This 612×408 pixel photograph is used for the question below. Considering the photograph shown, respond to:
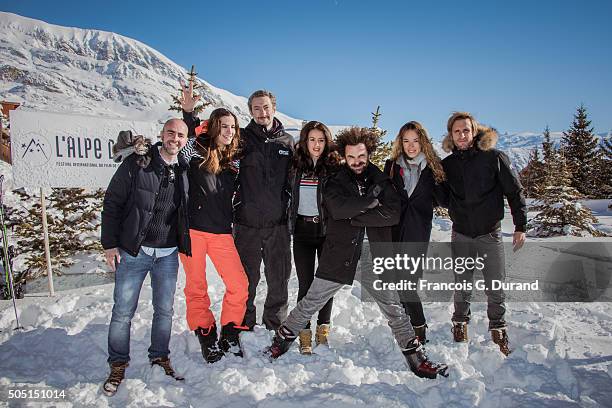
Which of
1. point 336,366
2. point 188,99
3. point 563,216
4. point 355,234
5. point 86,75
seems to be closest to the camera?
point 336,366

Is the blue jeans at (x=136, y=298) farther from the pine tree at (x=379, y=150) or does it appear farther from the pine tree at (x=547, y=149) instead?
the pine tree at (x=547, y=149)

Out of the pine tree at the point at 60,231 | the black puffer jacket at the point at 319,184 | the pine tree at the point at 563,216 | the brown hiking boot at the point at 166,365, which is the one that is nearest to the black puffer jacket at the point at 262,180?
the black puffer jacket at the point at 319,184

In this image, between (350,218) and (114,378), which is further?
(350,218)

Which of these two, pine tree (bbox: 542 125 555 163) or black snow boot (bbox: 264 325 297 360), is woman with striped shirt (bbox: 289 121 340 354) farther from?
pine tree (bbox: 542 125 555 163)

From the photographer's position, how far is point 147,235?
11.4ft

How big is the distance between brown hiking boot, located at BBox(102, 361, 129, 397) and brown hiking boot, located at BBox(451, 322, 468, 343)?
377 centimetres

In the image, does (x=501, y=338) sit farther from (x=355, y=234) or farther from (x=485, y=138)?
(x=485, y=138)

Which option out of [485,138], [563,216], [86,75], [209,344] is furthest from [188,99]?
[86,75]

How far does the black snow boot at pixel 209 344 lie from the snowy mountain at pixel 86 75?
76.4 feet

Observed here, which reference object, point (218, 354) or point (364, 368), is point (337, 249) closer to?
point (364, 368)

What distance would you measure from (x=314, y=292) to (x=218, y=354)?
4.18 ft

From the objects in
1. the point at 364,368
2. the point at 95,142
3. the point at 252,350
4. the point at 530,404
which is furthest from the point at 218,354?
the point at 95,142

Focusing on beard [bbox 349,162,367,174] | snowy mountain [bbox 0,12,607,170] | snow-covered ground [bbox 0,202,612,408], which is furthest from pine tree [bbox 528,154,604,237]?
snowy mountain [bbox 0,12,607,170]

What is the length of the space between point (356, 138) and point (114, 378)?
344 centimetres
